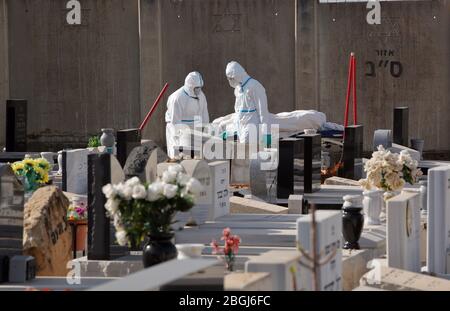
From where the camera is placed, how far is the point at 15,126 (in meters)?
25.2

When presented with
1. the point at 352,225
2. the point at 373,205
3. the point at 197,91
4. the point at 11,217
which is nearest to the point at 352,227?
the point at 352,225

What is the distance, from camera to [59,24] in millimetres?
29516

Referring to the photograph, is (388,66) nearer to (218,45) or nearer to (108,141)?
(218,45)

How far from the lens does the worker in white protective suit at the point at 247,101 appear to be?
22.5 metres

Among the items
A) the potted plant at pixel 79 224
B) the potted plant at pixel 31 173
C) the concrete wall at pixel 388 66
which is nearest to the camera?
the potted plant at pixel 79 224

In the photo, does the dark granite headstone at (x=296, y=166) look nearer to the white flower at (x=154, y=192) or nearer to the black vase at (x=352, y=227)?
the black vase at (x=352, y=227)

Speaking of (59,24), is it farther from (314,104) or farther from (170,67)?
(314,104)

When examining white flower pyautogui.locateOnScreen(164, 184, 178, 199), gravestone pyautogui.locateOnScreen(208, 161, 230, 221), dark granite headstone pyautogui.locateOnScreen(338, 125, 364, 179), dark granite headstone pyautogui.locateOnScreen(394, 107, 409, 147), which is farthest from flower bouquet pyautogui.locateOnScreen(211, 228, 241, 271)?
dark granite headstone pyautogui.locateOnScreen(394, 107, 409, 147)

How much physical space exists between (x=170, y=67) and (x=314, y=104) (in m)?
2.96

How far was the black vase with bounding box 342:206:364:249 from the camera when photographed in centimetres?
1456

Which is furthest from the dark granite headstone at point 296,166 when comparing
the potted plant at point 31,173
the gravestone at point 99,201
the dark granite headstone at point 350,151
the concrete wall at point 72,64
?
the concrete wall at point 72,64

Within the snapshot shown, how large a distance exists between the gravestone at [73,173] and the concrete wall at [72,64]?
947 cm

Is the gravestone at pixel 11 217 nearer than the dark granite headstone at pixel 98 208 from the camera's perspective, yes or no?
Yes

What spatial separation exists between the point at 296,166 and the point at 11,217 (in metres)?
7.04
